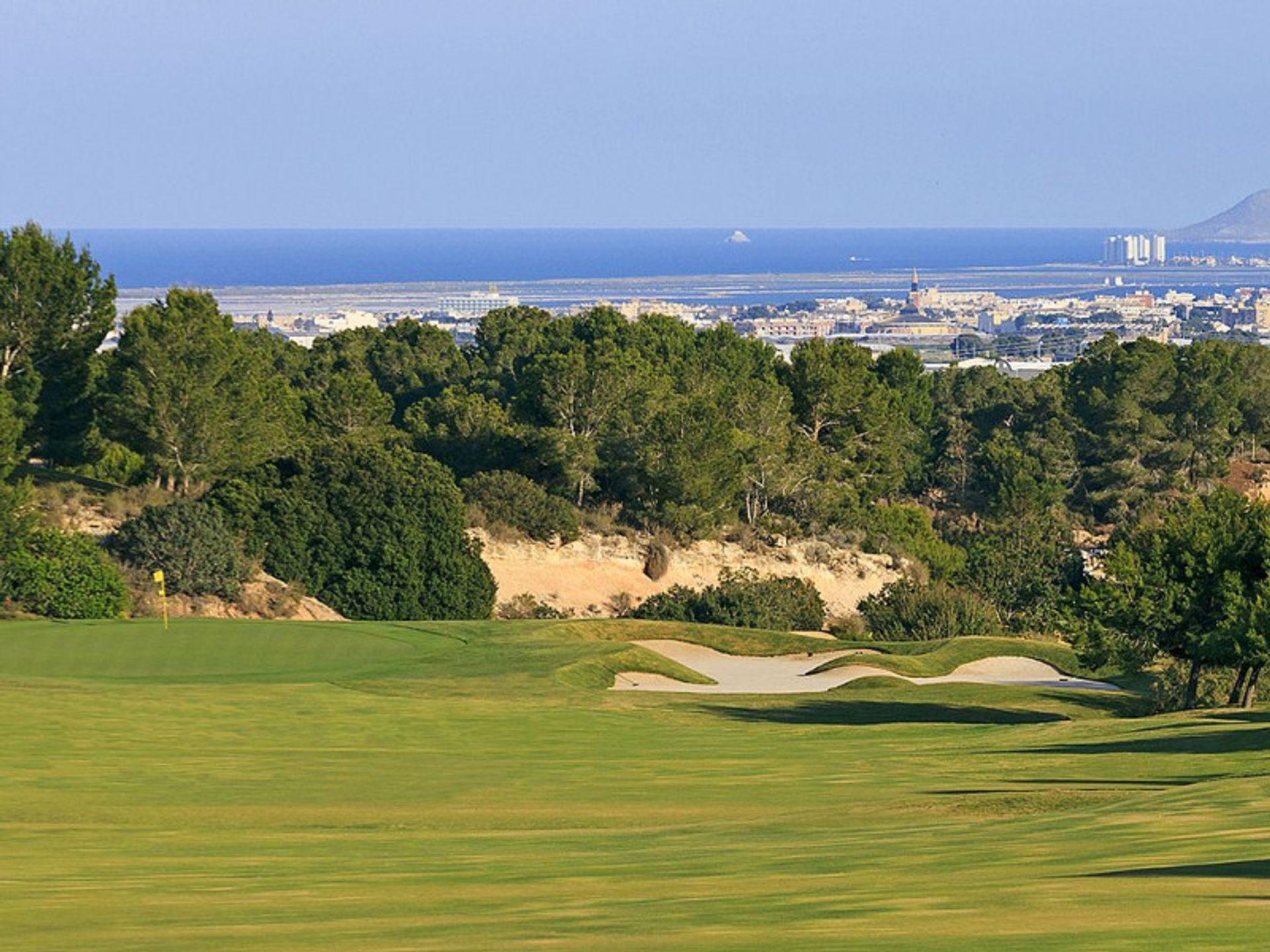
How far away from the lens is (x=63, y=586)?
33.3 m

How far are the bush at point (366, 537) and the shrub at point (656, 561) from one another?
9246 millimetres

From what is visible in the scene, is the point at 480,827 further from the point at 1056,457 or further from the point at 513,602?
the point at 1056,457

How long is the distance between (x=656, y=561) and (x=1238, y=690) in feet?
90.5

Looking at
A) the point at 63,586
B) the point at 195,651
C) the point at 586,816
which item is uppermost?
the point at 586,816

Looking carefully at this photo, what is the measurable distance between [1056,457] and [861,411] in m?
10.0

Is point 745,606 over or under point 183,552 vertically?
under

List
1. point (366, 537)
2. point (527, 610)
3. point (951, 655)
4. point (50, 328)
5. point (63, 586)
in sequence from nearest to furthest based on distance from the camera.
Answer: point (951, 655), point (63, 586), point (366, 537), point (50, 328), point (527, 610)

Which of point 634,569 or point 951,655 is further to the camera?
point 634,569

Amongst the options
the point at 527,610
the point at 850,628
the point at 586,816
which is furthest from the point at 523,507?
the point at 586,816

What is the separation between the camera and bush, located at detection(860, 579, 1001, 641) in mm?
37969

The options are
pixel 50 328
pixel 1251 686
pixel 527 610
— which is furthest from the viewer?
pixel 527 610

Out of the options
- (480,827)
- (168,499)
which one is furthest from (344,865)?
(168,499)

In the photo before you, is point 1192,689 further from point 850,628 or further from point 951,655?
point 850,628

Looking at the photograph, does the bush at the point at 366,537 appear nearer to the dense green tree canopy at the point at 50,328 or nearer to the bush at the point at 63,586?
the dense green tree canopy at the point at 50,328
